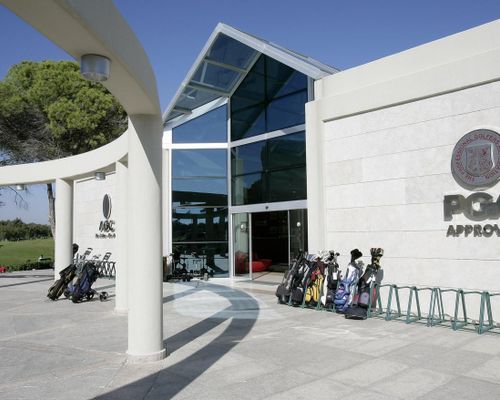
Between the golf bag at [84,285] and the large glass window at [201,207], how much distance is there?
458 cm

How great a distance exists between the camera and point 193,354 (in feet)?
21.0

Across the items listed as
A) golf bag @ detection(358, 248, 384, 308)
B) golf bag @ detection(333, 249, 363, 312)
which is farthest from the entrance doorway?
golf bag @ detection(358, 248, 384, 308)

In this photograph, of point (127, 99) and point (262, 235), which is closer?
point (127, 99)

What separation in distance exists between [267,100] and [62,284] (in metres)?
7.61

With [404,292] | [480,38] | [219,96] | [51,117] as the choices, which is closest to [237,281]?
[219,96]

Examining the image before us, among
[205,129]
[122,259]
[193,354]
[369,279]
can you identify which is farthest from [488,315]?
[205,129]

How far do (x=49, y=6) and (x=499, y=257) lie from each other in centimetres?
764

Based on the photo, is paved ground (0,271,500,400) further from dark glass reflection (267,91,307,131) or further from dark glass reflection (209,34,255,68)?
dark glass reflection (209,34,255,68)

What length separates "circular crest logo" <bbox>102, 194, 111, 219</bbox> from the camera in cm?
1784

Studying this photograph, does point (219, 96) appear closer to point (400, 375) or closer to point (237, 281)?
point (237, 281)

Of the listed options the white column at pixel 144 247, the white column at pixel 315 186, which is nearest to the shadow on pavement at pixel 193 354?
the white column at pixel 144 247

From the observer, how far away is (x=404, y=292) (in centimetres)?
938

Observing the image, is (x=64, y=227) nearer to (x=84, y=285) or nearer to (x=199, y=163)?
(x=84, y=285)

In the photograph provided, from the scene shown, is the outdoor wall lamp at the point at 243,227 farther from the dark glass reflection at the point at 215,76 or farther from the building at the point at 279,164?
the dark glass reflection at the point at 215,76
